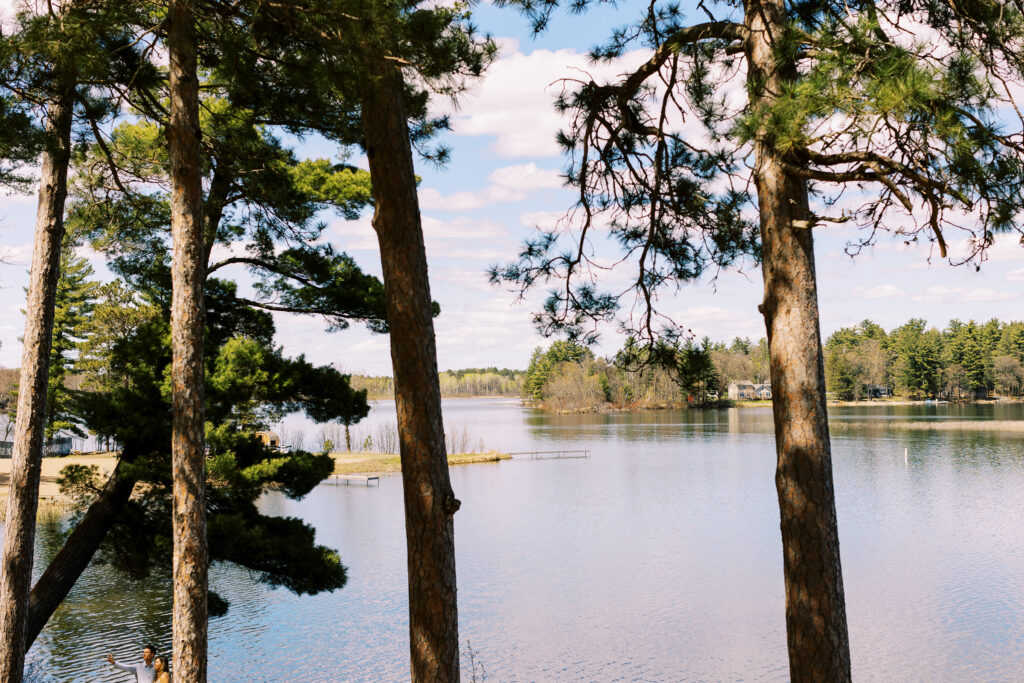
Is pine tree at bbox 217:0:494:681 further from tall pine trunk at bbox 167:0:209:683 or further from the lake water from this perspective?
the lake water

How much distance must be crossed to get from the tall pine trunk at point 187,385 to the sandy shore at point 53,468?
18.8 m

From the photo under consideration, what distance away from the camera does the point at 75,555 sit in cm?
732

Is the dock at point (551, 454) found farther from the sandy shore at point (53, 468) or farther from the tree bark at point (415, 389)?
the tree bark at point (415, 389)

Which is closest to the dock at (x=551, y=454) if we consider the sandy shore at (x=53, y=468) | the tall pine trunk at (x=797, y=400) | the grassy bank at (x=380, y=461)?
the grassy bank at (x=380, y=461)

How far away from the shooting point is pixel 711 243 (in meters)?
5.66

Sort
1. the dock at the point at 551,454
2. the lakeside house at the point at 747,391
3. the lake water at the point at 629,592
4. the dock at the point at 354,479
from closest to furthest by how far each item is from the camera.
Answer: the lake water at the point at 629,592, the dock at the point at 354,479, the dock at the point at 551,454, the lakeside house at the point at 747,391

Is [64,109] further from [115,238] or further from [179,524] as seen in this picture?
[179,524]

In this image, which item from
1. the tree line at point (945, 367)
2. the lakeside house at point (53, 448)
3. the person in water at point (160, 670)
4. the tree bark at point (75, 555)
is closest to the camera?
the person in water at point (160, 670)

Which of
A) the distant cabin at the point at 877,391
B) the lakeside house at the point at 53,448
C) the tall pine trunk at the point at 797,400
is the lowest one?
the distant cabin at the point at 877,391

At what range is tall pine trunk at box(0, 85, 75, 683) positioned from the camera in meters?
5.56

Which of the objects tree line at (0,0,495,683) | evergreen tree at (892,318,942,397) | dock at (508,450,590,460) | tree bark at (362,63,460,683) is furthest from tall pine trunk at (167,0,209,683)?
evergreen tree at (892,318,942,397)

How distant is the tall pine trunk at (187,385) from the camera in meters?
5.04

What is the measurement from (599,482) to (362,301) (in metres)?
19.4

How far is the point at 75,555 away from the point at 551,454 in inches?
1166
